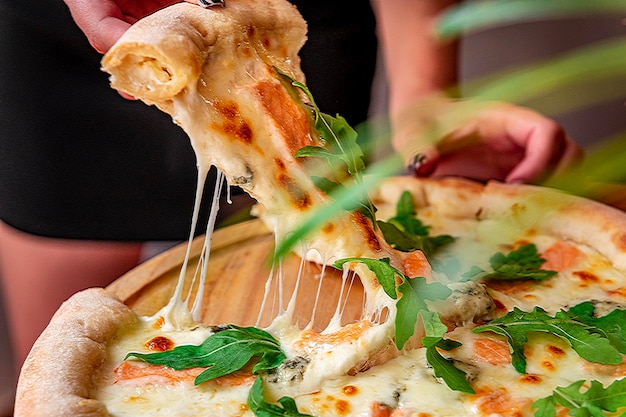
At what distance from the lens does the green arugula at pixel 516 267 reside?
1721mm

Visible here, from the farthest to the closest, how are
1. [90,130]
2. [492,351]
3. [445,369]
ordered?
[90,130] → [492,351] → [445,369]

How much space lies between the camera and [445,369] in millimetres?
1289

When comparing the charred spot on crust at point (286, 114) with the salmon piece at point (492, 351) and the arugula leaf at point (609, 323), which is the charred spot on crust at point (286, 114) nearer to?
the salmon piece at point (492, 351)

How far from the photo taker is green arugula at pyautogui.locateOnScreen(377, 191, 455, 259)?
5.96 ft

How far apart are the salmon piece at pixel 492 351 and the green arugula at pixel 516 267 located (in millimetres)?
222

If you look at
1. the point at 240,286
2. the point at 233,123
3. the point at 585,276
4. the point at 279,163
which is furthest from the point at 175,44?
the point at 585,276

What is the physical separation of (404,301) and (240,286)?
65 centimetres

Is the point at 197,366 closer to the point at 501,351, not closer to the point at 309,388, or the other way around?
the point at 309,388

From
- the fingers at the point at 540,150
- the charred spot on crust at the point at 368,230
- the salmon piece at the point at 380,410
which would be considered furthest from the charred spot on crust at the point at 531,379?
the fingers at the point at 540,150

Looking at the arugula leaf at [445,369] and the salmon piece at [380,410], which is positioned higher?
the arugula leaf at [445,369]

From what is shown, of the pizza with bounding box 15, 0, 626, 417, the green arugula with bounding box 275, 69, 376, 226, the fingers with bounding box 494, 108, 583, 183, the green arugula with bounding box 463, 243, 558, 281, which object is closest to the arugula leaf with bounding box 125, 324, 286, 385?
the pizza with bounding box 15, 0, 626, 417

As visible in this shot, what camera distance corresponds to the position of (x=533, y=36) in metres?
4.10

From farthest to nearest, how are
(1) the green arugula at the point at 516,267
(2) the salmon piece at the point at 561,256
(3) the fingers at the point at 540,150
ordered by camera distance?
Result: (3) the fingers at the point at 540,150
(2) the salmon piece at the point at 561,256
(1) the green arugula at the point at 516,267

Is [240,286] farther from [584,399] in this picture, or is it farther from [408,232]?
[584,399]
